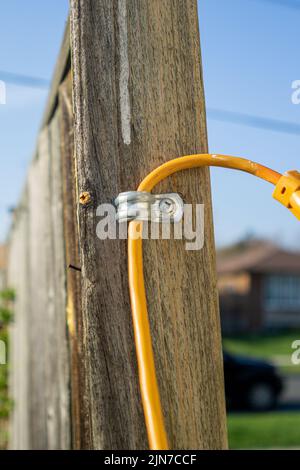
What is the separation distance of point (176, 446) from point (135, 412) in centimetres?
9

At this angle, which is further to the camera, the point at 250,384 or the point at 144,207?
the point at 250,384

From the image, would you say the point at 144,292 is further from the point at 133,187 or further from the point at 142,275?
the point at 133,187

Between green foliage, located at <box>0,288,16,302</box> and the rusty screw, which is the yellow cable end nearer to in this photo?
the rusty screw

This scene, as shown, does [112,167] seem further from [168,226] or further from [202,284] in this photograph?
[202,284]

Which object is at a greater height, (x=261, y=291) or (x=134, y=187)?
(x=261, y=291)

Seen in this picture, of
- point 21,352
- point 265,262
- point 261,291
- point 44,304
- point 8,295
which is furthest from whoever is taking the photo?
point 265,262

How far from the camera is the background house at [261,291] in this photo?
41.3 meters

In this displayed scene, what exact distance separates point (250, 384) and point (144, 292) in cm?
1223

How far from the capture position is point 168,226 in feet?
4.01

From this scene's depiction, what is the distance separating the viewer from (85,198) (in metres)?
1.21

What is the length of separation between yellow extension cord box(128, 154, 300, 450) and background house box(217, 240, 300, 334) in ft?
129

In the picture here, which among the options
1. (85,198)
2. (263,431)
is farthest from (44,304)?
(263,431)

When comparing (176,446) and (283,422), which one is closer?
(176,446)
